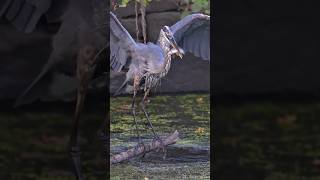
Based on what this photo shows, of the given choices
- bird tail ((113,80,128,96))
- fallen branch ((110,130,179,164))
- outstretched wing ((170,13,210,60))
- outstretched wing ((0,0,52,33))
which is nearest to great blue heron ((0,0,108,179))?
outstretched wing ((0,0,52,33))

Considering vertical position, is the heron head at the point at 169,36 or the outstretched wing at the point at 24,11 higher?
the outstretched wing at the point at 24,11

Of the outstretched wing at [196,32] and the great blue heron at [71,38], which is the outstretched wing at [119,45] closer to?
the great blue heron at [71,38]

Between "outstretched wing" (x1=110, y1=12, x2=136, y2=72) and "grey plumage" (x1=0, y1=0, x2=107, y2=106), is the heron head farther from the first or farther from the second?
"grey plumage" (x1=0, y1=0, x2=107, y2=106)

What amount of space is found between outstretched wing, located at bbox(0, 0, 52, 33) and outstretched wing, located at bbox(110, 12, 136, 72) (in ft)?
1.84

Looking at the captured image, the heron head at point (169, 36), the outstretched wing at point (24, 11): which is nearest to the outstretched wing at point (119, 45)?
the heron head at point (169, 36)

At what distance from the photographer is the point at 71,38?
5746 millimetres

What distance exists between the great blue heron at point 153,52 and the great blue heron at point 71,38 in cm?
15

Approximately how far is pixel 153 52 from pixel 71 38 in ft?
2.02

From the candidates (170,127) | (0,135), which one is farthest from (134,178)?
(0,135)

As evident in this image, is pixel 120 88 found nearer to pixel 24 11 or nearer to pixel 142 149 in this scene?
pixel 142 149

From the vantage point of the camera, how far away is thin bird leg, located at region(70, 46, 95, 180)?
5.74 meters

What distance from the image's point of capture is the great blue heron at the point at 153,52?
18.5 ft
